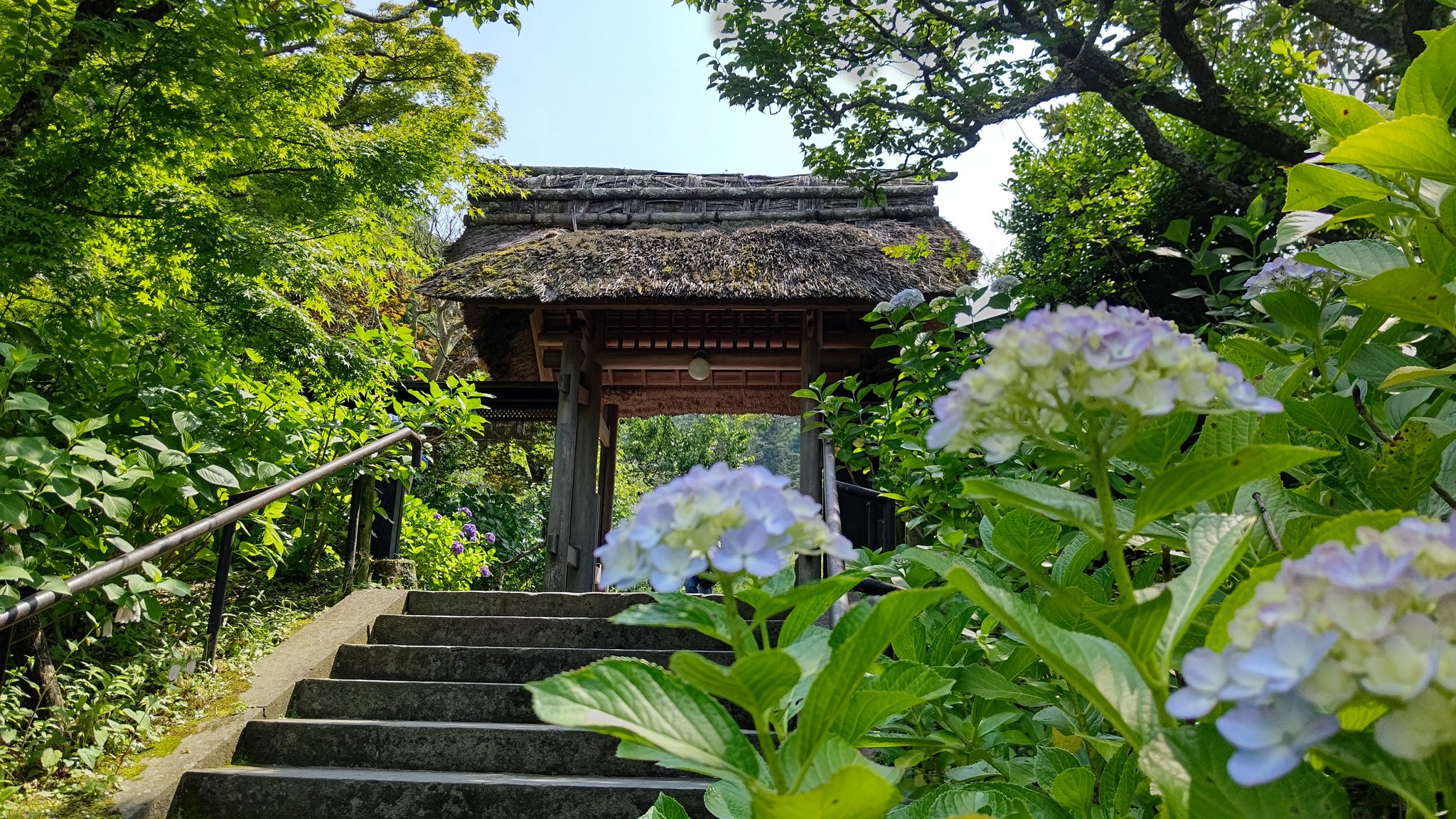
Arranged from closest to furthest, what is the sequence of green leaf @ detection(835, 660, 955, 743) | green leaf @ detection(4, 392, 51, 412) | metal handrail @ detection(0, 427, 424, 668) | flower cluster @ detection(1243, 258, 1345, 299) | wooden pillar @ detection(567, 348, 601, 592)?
green leaf @ detection(835, 660, 955, 743) < flower cluster @ detection(1243, 258, 1345, 299) < metal handrail @ detection(0, 427, 424, 668) < green leaf @ detection(4, 392, 51, 412) < wooden pillar @ detection(567, 348, 601, 592)

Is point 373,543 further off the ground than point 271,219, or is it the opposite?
point 271,219

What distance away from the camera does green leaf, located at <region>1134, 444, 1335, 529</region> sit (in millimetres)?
468

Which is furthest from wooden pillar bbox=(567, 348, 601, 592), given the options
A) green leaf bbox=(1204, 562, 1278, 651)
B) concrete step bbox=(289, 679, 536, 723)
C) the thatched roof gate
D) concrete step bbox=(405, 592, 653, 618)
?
green leaf bbox=(1204, 562, 1278, 651)

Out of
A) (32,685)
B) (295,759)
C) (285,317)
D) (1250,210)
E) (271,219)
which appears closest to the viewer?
(1250,210)

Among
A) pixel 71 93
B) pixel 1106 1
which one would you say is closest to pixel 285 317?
pixel 71 93

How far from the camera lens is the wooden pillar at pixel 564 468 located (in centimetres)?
572

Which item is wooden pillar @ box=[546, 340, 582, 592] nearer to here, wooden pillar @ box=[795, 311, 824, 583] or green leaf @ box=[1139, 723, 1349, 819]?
wooden pillar @ box=[795, 311, 824, 583]

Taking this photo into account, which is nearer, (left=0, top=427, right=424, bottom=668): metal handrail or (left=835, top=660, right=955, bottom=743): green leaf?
(left=835, top=660, right=955, bottom=743): green leaf

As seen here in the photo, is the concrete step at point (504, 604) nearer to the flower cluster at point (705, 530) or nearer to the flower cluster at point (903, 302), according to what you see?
the flower cluster at point (903, 302)

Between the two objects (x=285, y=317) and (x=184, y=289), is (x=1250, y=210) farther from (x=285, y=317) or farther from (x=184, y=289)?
(x=184, y=289)

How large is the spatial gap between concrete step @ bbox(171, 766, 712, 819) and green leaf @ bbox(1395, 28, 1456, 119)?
2.21 meters

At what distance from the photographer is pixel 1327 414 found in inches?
32.7

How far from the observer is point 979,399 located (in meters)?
0.52

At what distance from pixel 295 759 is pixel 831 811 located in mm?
2867
